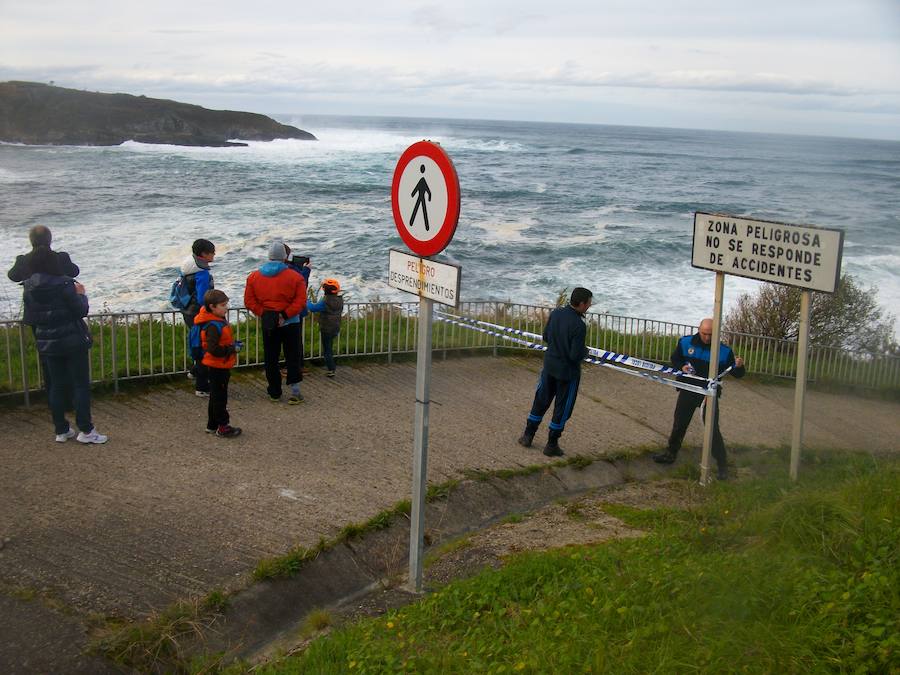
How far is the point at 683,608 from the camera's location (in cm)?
455

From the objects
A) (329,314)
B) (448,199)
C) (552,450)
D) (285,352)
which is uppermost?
(448,199)

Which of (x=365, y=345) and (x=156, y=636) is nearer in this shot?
(x=156, y=636)

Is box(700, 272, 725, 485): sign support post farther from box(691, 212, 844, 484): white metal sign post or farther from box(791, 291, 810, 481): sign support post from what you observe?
box(791, 291, 810, 481): sign support post

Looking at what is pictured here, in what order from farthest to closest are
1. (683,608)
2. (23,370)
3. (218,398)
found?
(23,370) < (218,398) < (683,608)

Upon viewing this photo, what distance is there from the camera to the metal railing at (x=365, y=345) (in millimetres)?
8898

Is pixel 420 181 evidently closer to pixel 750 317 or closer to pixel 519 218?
pixel 750 317

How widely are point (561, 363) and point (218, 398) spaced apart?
3153 millimetres

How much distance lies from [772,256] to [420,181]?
371 centimetres

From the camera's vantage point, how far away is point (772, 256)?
7477 mm

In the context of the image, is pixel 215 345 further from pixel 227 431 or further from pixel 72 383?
pixel 72 383

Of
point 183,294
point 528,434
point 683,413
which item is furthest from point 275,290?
point 683,413

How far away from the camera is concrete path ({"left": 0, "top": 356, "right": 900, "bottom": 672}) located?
18.0 feet

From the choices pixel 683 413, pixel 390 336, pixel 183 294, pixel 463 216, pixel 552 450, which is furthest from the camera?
pixel 463 216

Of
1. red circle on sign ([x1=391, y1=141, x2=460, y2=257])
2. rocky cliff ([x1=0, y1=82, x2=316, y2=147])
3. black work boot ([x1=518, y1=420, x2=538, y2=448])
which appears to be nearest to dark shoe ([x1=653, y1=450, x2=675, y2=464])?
black work boot ([x1=518, y1=420, x2=538, y2=448])
